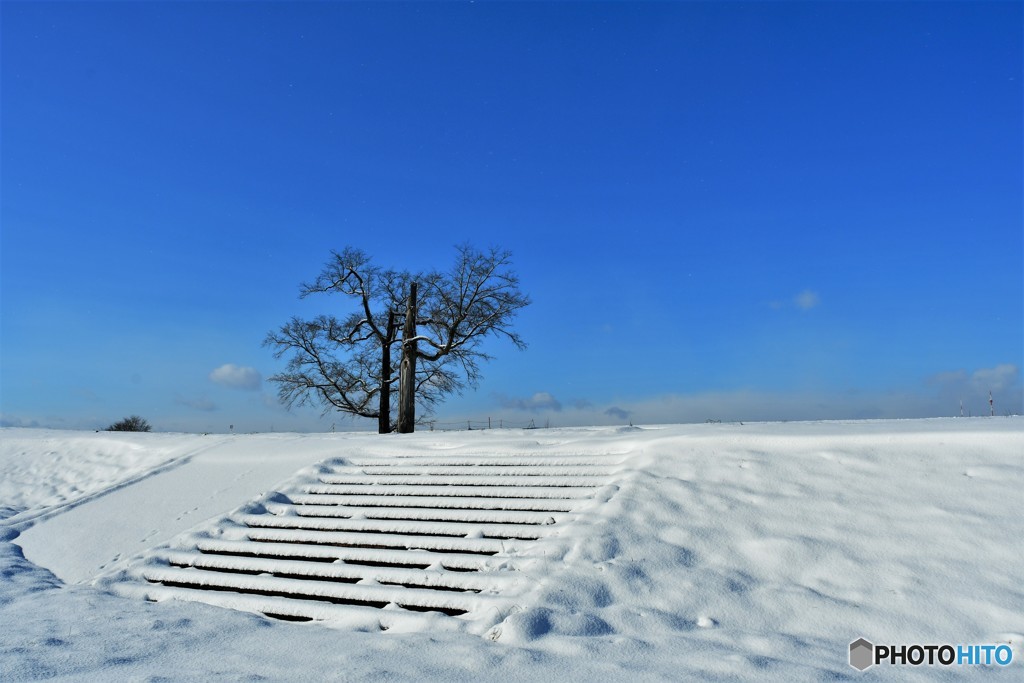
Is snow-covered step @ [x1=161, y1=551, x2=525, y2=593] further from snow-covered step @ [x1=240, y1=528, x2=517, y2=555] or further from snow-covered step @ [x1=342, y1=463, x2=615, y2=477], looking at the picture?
snow-covered step @ [x1=342, y1=463, x2=615, y2=477]

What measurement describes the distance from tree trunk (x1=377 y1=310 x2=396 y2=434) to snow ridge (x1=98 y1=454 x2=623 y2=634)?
12.2 m

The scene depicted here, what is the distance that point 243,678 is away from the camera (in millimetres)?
3188

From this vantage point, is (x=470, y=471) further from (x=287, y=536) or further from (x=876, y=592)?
(x=876, y=592)

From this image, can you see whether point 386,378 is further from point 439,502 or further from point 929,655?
point 929,655

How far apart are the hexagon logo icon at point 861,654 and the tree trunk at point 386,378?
17.2 meters

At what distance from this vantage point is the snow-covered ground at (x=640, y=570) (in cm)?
343

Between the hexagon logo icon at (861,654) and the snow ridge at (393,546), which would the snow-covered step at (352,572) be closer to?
the snow ridge at (393,546)

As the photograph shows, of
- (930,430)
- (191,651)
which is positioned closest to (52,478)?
(191,651)

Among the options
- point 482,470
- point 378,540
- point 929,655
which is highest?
point 482,470

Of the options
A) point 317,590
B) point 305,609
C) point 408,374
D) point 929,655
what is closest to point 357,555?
point 317,590

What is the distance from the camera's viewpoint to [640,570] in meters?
4.59

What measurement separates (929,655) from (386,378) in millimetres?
17858

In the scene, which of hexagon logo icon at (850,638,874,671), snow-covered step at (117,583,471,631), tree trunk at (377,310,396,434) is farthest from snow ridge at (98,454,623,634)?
tree trunk at (377,310,396,434)

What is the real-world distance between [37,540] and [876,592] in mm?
8079
